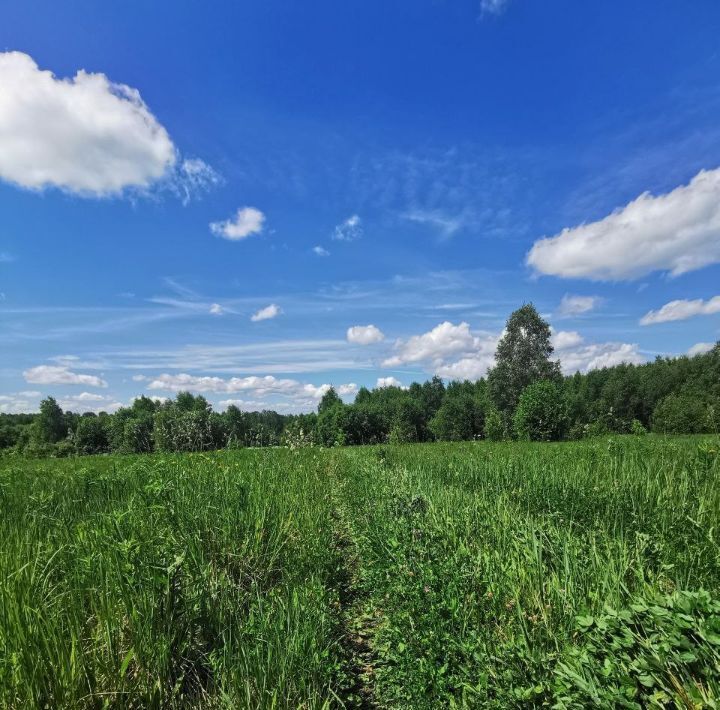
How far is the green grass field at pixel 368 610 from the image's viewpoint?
1967 mm

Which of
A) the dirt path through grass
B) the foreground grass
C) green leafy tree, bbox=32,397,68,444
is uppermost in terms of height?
green leafy tree, bbox=32,397,68,444

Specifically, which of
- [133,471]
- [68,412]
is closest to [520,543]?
[133,471]

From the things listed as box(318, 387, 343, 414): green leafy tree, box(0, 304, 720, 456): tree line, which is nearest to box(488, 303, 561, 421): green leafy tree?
box(0, 304, 720, 456): tree line

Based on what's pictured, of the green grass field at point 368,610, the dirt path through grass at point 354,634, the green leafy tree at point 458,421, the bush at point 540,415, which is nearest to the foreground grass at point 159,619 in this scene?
the green grass field at point 368,610

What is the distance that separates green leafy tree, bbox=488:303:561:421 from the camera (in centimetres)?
4769

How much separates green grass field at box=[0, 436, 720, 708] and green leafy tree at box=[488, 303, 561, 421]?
1743 inches

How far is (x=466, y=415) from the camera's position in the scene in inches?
3381

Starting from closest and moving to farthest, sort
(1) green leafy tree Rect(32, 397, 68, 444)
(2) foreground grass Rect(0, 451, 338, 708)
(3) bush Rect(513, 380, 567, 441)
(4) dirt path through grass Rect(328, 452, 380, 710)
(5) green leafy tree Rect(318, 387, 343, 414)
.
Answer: (2) foreground grass Rect(0, 451, 338, 708)
(4) dirt path through grass Rect(328, 452, 380, 710)
(3) bush Rect(513, 380, 567, 441)
(1) green leafy tree Rect(32, 397, 68, 444)
(5) green leafy tree Rect(318, 387, 343, 414)

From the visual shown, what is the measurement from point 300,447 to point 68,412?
313 feet

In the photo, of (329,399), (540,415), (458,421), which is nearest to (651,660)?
(540,415)

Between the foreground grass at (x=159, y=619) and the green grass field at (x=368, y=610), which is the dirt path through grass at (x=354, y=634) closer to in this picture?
the green grass field at (x=368, y=610)

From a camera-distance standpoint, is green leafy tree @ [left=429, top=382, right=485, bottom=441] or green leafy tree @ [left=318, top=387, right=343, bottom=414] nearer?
green leafy tree @ [left=429, top=382, right=485, bottom=441]

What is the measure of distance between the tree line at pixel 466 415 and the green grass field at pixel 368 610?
19.4 feet

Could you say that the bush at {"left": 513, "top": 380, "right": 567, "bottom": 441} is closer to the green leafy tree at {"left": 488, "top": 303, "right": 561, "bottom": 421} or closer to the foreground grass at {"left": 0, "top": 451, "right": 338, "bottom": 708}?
the green leafy tree at {"left": 488, "top": 303, "right": 561, "bottom": 421}
